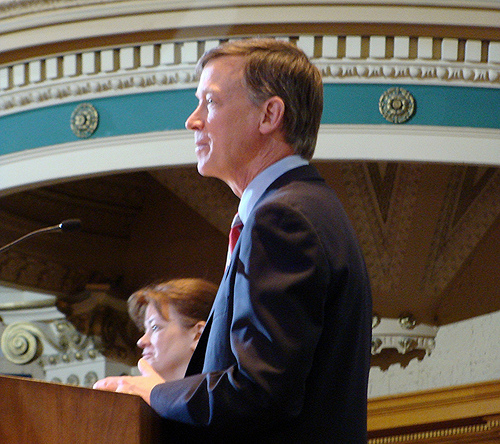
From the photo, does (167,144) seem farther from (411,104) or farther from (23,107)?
(411,104)

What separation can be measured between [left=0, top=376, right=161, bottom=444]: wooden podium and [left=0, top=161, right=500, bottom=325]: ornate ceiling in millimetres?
4920

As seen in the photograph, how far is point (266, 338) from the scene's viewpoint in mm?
1289

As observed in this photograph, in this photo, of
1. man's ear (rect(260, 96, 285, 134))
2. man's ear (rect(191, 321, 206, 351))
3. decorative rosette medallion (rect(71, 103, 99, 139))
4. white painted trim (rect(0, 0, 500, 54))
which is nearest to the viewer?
man's ear (rect(260, 96, 285, 134))

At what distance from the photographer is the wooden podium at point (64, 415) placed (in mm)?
1258

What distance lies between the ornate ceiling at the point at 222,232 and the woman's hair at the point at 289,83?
4.55 meters

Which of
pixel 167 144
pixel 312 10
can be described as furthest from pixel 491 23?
pixel 167 144

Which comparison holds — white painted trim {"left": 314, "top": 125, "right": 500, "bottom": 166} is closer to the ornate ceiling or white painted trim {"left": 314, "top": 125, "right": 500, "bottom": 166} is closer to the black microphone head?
the ornate ceiling

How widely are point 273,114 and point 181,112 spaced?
11.8ft

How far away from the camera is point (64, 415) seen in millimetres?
1271

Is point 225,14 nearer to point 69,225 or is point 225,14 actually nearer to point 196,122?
point 69,225

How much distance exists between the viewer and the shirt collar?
5.02 feet

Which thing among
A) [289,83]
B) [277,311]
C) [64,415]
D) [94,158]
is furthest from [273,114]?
[94,158]

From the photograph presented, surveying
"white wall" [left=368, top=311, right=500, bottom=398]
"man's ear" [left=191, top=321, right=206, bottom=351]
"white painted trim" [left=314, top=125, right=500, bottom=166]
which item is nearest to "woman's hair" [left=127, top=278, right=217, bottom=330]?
"man's ear" [left=191, top=321, right=206, bottom=351]

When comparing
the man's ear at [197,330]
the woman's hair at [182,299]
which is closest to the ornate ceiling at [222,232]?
the woman's hair at [182,299]
